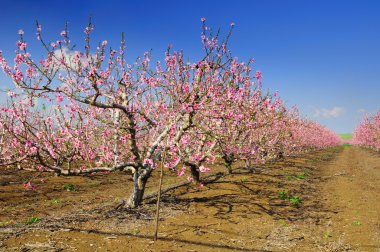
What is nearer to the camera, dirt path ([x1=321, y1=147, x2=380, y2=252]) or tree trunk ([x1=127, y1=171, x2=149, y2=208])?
dirt path ([x1=321, y1=147, x2=380, y2=252])

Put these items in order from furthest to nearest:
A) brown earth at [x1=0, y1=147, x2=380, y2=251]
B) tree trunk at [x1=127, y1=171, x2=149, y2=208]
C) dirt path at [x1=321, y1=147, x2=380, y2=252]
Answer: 1. tree trunk at [x1=127, y1=171, x2=149, y2=208]
2. dirt path at [x1=321, y1=147, x2=380, y2=252]
3. brown earth at [x1=0, y1=147, x2=380, y2=251]

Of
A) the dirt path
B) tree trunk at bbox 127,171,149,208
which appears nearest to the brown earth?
the dirt path

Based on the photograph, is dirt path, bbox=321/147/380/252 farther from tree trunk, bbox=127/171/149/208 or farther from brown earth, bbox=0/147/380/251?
tree trunk, bbox=127/171/149/208

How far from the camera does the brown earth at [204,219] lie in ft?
27.0

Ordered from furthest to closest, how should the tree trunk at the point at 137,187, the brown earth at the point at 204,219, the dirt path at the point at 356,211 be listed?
1. the tree trunk at the point at 137,187
2. the dirt path at the point at 356,211
3. the brown earth at the point at 204,219

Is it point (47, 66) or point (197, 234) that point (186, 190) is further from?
point (47, 66)

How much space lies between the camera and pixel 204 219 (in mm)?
10375

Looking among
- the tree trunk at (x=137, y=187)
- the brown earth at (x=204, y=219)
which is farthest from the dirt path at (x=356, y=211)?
the tree trunk at (x=137, y=187)

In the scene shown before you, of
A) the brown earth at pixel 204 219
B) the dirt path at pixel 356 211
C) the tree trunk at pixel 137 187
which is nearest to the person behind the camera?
the brown earth at pixel 204 219

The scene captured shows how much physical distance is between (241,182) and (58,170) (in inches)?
373

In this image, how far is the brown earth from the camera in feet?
27.0

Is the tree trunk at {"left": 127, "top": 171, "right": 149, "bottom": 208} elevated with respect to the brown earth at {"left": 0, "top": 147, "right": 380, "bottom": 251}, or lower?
elevated

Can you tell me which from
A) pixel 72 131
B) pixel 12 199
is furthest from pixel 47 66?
pixel 12 199

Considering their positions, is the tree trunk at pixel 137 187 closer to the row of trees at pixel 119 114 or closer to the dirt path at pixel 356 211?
the row of trees at pixel 119 114
